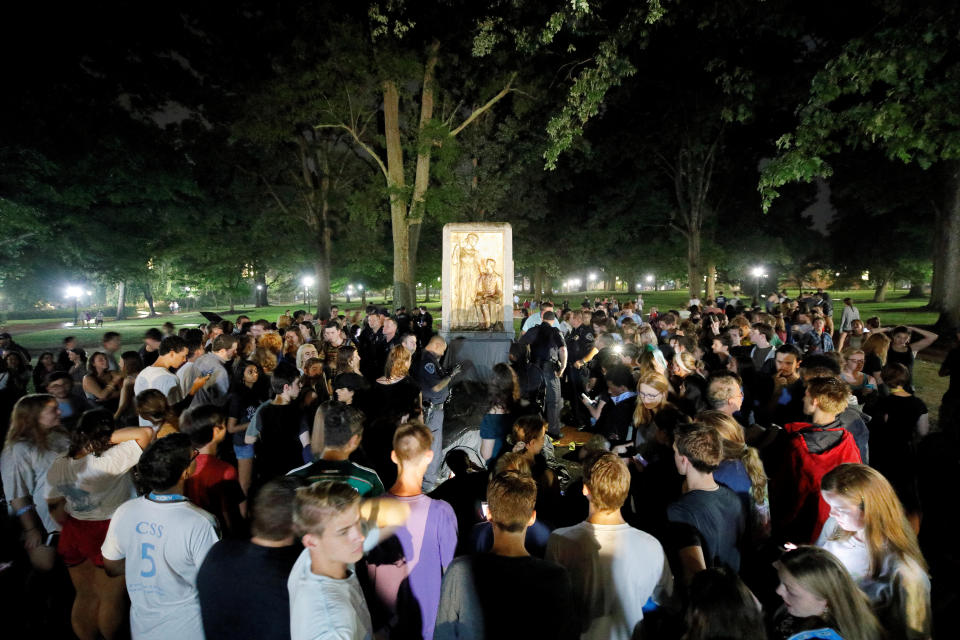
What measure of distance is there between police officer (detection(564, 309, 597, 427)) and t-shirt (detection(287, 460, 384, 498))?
5.27m

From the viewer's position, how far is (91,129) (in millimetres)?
13625

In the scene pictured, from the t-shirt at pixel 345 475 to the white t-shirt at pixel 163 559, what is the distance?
0.60m

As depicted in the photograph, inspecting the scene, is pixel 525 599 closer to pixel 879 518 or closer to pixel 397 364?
pixel 879 518

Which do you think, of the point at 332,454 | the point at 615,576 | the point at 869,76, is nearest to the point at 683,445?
the point at 615,576

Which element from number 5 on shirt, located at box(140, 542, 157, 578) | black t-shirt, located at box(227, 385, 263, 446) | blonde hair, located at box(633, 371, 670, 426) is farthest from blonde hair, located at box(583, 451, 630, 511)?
black t-shirt, located at box(227, 385, 263, 446)

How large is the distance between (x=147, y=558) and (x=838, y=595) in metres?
3.16

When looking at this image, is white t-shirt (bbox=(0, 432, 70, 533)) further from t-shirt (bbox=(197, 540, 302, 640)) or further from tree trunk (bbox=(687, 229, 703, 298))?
tree trunk (bbox=(687, 229, 703, 298))

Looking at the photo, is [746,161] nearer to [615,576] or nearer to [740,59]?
[740,59]

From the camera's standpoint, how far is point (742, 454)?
3057mm

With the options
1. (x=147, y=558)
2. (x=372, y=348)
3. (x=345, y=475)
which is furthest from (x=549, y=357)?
(x=147, y=558)

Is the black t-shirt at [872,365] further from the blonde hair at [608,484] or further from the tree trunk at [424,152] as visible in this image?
the tree trunk at [424,152]

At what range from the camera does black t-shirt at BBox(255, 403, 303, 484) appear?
4355 mm

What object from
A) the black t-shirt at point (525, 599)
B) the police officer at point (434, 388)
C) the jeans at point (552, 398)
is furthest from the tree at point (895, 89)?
the black t-shirt at point (525, 599)

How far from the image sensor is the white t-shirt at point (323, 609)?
1.79 m
